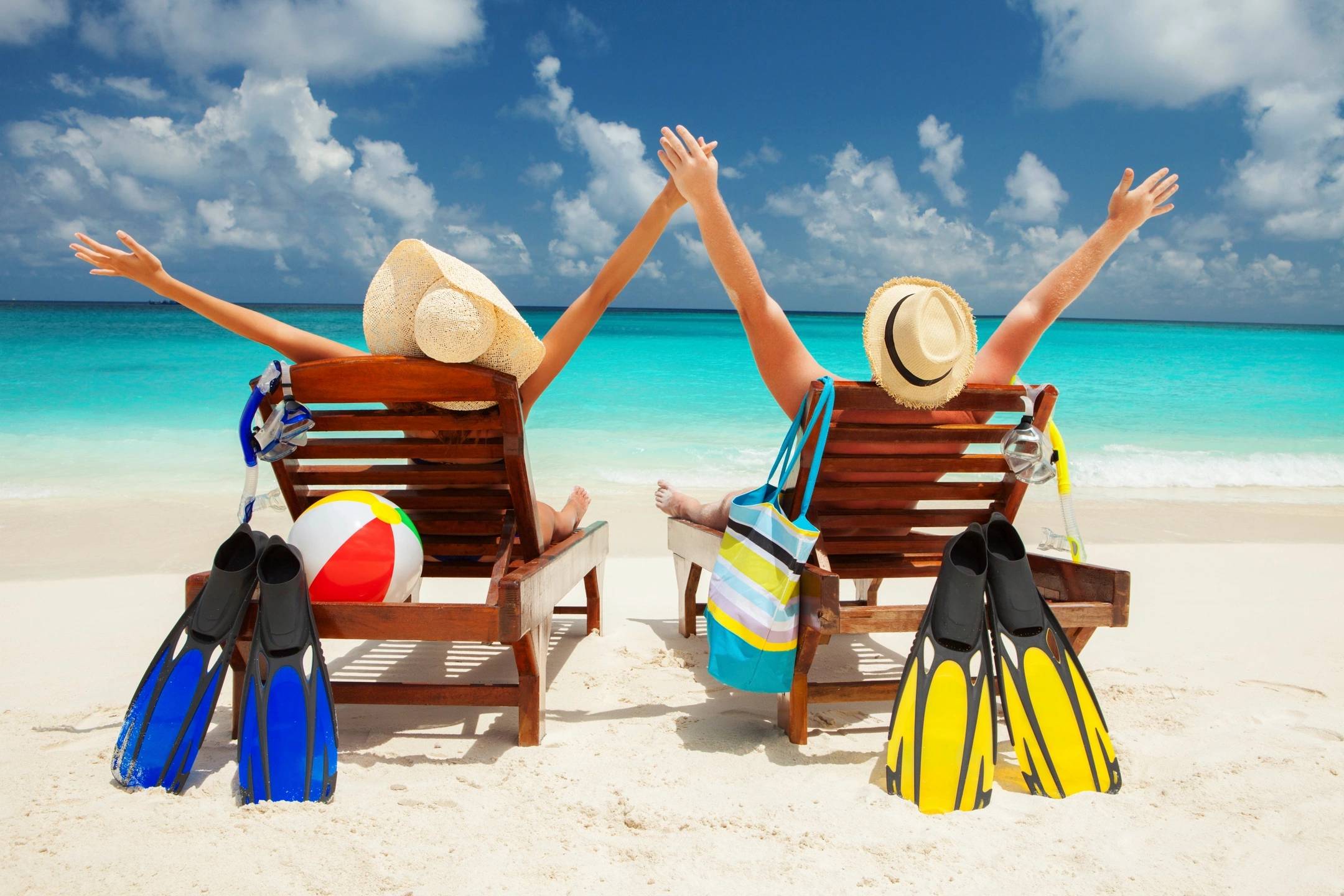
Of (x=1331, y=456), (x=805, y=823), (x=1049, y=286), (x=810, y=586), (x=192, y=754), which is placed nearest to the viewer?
(x=805, y=823)

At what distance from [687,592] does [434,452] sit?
1636 mm

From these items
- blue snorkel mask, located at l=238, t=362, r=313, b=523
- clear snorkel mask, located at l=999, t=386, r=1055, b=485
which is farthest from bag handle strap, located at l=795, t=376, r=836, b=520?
blue snorkel mask, located at l=238, t=362, r=313, b=523

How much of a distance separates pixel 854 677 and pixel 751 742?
95 centimetres

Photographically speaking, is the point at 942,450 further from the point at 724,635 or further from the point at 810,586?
the point at 724,635

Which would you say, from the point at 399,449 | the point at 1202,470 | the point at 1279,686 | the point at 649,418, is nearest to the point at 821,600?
the point at 399,449

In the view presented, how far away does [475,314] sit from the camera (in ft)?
8.98

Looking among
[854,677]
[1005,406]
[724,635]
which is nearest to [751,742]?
[724,635]

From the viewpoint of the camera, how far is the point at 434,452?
2998mm

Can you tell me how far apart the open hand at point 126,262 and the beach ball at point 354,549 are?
105cm

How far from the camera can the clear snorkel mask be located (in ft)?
9.55

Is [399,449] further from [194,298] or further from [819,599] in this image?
[819,599]

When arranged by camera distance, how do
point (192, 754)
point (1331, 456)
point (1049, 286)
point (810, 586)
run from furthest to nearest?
point (1331, 456) → point (1049, 286) → point (810, 586) → point (192, 754)

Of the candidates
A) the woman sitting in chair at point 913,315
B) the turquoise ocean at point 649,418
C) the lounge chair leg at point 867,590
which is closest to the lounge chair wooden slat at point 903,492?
the woman sitting in chair at point 913,315

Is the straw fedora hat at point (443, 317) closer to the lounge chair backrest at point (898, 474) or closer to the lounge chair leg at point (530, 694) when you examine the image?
the lounge chair leg at point (530, 694)
